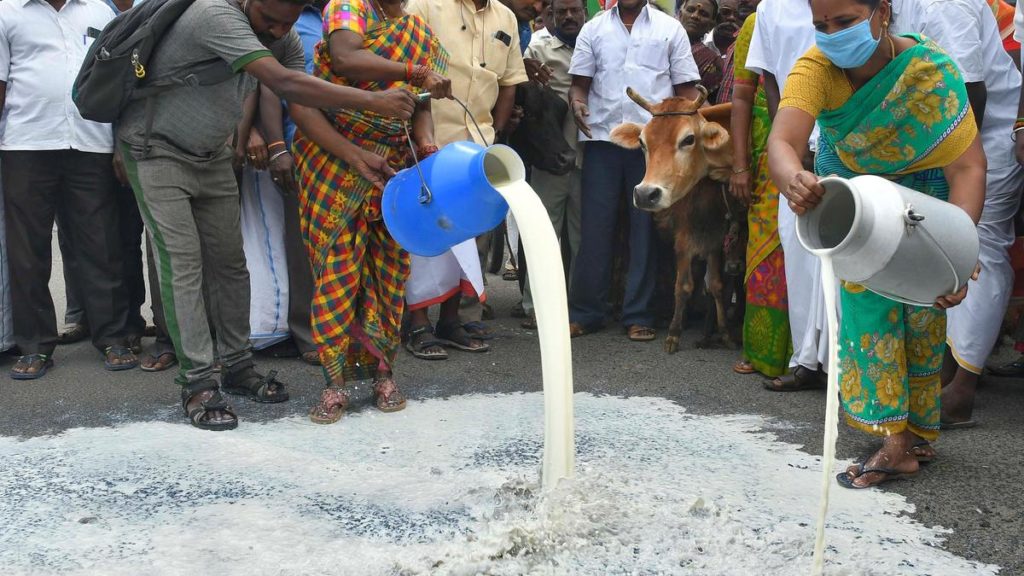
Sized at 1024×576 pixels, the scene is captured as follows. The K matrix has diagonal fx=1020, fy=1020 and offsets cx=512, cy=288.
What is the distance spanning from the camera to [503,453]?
369 cm

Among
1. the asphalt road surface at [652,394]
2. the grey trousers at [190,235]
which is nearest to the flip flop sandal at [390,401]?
the asphalt road surface at [652,394]

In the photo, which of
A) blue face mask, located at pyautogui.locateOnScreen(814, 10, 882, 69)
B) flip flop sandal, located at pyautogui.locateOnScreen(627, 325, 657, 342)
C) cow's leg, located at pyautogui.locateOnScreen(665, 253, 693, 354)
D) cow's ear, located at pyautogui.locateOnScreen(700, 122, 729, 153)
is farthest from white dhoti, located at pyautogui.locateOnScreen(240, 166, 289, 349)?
blue face mask, located at pyautogui.locateOnScreen(814, 10, 882, 69)

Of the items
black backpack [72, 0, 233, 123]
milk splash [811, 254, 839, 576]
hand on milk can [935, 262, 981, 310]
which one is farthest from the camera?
black backpack [72, 0, 233, 123]

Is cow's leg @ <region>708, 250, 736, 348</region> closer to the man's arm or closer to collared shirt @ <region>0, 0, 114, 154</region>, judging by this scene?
Answer: the man's arm

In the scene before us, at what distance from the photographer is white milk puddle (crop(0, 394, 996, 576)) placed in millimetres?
2785

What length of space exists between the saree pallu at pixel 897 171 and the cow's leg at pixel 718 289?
193 centimetres

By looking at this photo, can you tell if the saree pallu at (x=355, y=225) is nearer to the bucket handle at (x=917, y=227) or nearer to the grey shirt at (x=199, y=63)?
the grey shirt at (x=199, y=63)

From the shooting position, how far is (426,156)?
400 cm

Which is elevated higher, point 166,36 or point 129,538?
point 166,36

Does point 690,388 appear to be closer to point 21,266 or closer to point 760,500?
point 760,500

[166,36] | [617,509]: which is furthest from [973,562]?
[166,36]

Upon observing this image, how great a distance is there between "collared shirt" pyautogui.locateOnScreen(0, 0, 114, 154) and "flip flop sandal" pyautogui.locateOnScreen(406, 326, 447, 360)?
1795 millimetres

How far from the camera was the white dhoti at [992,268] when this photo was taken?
4.17 meters

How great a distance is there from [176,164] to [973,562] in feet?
10.2
